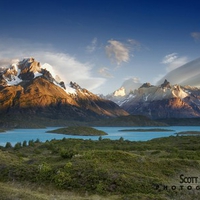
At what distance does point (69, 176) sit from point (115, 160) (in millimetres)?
11472

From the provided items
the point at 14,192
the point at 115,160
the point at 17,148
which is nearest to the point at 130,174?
the point at 115,160

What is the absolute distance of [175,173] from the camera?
45062 mm

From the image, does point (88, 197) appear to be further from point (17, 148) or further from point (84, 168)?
point (17, 148)

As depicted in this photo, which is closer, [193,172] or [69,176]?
[69,176]

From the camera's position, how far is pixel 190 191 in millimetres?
36125

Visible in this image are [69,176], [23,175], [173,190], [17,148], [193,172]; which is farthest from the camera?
[17,148]

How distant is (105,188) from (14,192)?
11827 mm

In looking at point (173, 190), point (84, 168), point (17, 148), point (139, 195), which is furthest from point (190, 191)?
point (17, 148)

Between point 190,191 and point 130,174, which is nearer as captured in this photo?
point 190,191

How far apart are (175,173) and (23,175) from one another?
2453 centimetres

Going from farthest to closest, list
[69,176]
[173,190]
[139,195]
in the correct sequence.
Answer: [69,176]
[173,190]
[139,195]

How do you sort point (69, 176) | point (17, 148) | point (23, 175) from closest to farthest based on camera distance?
1. point (69, 176)
2. point (23, 175)
3. point (17, 148)

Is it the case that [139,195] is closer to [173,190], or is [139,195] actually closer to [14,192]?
[173,190]

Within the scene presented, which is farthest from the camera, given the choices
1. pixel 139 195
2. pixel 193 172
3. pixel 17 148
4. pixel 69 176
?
pixel 17 148
